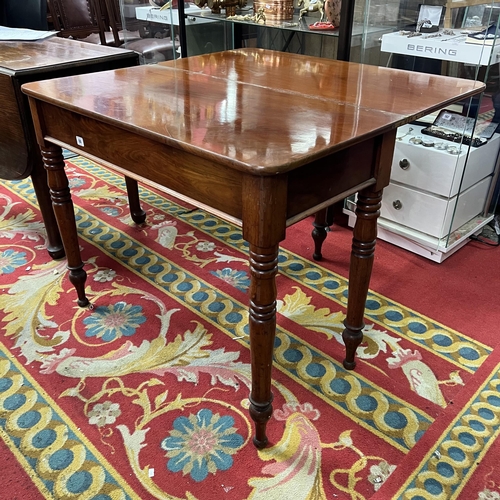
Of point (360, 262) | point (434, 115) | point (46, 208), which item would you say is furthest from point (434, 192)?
point (46, 208)

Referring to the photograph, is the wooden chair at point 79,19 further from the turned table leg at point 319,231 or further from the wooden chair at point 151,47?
the turned table leg at point 319,231

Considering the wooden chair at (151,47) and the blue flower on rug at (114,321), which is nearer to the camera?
the blue flower on rug at (114,321)

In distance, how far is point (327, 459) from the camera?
1158mm

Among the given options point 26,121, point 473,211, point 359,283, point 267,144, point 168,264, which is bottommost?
point 168,264

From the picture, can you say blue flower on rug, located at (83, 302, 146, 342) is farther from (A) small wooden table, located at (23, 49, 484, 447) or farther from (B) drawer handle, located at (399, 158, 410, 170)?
(B) drawer handle, located at (399, 158, 410, 170)

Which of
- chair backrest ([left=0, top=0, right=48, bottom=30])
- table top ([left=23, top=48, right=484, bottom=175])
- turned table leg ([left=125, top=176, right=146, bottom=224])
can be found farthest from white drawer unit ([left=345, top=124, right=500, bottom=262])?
chair backrest ([left=0, top=0, right=48, bottom=30])

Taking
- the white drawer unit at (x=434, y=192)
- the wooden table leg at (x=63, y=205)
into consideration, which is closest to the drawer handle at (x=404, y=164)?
the white drawer unit at (x=434, y=192)

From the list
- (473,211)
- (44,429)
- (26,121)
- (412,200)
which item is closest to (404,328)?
(412,200)

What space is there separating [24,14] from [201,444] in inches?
98.3

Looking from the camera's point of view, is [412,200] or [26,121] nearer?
[26,121]

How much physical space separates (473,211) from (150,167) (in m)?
1.46

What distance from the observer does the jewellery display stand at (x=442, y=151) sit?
1701mm

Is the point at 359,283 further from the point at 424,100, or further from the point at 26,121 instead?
the point at 26,121

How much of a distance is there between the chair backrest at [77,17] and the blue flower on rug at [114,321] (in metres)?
3.11
